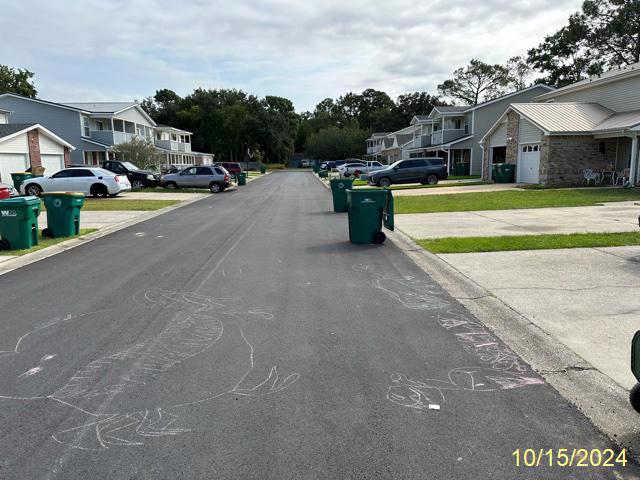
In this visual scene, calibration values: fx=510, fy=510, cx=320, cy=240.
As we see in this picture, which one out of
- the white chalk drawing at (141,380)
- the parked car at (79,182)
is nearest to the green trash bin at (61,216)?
the white chalk drawing at (141,380)

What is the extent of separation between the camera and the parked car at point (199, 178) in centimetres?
3259

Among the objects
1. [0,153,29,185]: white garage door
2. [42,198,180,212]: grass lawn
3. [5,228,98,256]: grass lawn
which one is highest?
[0,153,29,185]: white garage door

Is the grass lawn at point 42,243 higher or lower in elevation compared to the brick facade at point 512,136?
lower

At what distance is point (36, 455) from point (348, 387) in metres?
2.28

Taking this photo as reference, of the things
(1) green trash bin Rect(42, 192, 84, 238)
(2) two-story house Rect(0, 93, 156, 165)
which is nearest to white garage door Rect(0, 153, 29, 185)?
(2) two-story house Rect(0, 93, 156, 165)

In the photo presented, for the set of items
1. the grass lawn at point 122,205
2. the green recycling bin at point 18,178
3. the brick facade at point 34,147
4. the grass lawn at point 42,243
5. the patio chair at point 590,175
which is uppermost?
the brick facade at point 34,147

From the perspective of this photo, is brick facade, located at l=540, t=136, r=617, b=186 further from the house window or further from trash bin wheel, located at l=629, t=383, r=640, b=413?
the house window

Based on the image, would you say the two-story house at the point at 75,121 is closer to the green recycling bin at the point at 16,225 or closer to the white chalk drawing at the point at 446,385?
the green recycling bin at the point at 16,225

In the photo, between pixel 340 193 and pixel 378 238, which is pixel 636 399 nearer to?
pixel 378 238

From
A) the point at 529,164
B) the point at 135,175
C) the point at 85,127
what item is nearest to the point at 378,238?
the point at 529,164

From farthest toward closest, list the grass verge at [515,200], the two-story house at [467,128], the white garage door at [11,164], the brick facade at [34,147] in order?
the two-story house at [467,128], the brick facade at [34,147], the white garage door at [11,164], the grass verge at [515,200]

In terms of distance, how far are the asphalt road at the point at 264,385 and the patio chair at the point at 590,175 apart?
22.6 metres

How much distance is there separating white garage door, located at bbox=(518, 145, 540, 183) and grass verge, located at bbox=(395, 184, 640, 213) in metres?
4.44

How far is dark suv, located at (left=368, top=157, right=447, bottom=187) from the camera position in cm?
3375
